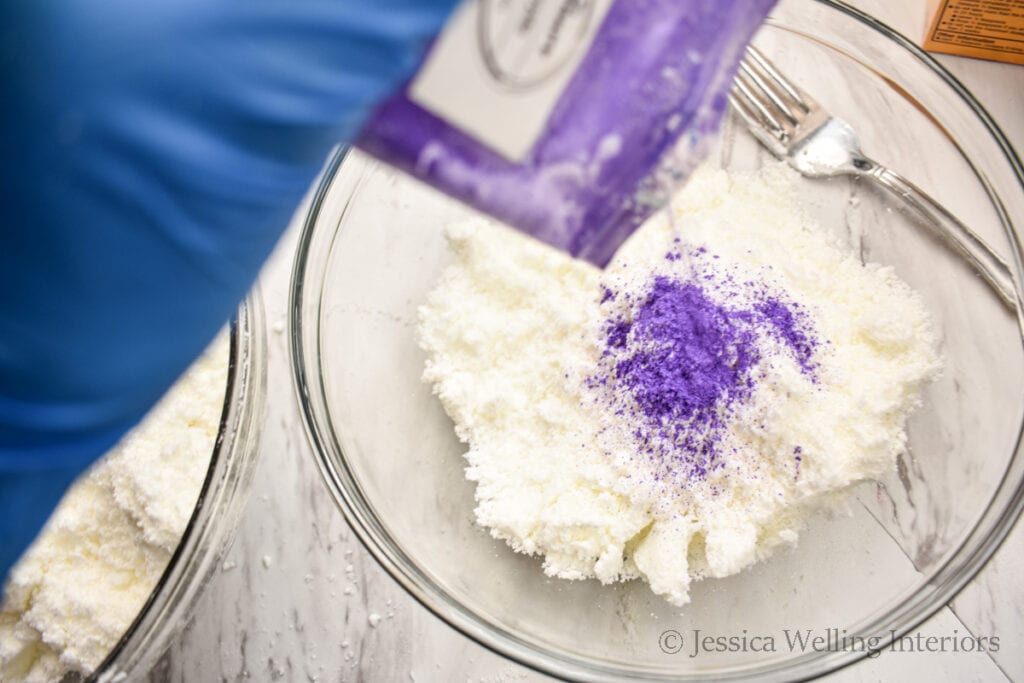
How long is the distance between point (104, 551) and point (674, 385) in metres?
0.86

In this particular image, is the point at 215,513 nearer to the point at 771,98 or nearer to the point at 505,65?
the point at 505,65

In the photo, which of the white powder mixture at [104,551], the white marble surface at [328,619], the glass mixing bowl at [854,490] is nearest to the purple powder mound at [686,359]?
the glass mixing bowl at [854,490]

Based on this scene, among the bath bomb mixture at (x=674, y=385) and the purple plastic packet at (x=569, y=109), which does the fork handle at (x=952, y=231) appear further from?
the purple plastic packet at (x=569, y=109)

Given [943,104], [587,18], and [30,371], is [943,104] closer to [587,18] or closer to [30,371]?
[587,18]

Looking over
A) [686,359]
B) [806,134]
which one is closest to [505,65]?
[686,359]

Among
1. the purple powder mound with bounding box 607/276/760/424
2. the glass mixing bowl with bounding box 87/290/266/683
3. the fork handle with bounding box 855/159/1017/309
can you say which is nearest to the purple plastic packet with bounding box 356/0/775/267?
the purple powder mound with bounding box 607/276/760/424

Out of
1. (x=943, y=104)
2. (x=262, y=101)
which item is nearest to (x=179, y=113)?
(x=262, y=101)

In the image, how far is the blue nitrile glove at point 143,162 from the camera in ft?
2.27

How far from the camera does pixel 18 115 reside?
0.70m

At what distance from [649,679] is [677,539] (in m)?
0.22

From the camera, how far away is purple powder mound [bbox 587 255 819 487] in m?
1.21

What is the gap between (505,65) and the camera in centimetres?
71

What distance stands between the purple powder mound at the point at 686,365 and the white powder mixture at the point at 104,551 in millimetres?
618

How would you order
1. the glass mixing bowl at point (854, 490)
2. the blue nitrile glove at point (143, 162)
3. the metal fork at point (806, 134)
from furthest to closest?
the metal fork at point (806, 134)
the glass mixing bowl at point (854, 490)
the blue nitrile glove at point (143, 162)
